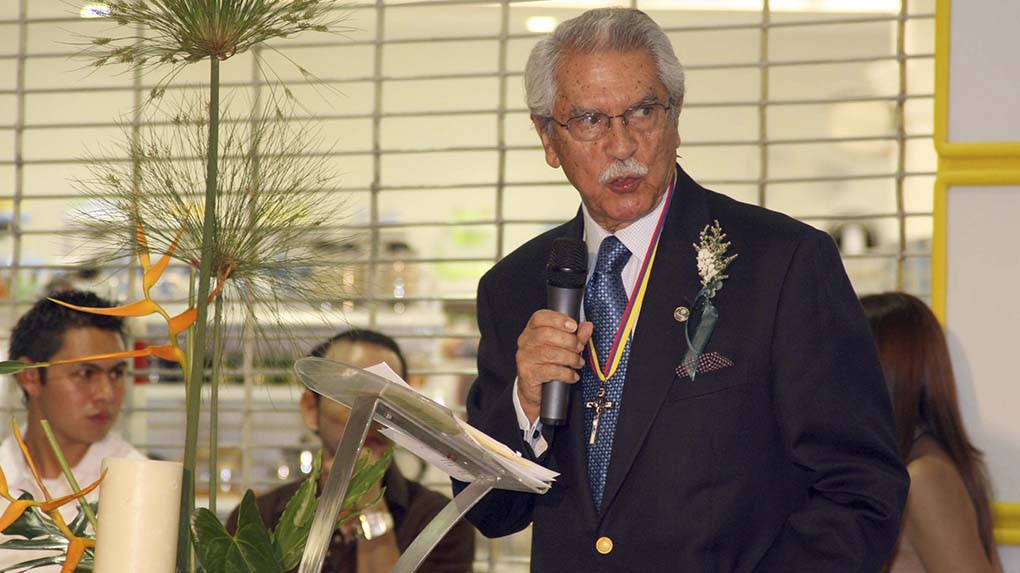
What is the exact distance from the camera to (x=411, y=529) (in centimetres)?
339

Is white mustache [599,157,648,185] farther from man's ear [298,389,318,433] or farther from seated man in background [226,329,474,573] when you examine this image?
man's ear [298,389,318,433]

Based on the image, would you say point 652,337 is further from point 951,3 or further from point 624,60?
point 951,3

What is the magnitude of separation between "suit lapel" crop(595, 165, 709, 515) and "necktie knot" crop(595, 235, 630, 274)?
6 cm

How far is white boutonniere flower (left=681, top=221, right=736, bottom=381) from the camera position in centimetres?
174

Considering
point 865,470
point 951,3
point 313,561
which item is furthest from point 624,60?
point 951,3

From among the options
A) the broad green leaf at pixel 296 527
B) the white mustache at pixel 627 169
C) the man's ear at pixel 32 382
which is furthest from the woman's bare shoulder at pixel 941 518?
the man's ear at pixel 32 382

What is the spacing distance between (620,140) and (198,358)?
0.73 metres

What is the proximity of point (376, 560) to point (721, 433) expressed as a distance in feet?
5.96

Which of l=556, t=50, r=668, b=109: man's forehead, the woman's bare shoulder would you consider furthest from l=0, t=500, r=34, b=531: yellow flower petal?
the woman's bare shoulder

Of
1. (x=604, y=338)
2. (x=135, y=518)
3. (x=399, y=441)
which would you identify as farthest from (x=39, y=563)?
(x=604, y=338)

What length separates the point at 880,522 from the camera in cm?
160

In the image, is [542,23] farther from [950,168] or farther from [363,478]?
[363,478]

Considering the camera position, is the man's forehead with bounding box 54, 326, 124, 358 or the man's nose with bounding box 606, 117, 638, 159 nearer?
the man's nose with bounding box 606, 117, 638, 159

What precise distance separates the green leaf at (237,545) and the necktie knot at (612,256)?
0.69m
